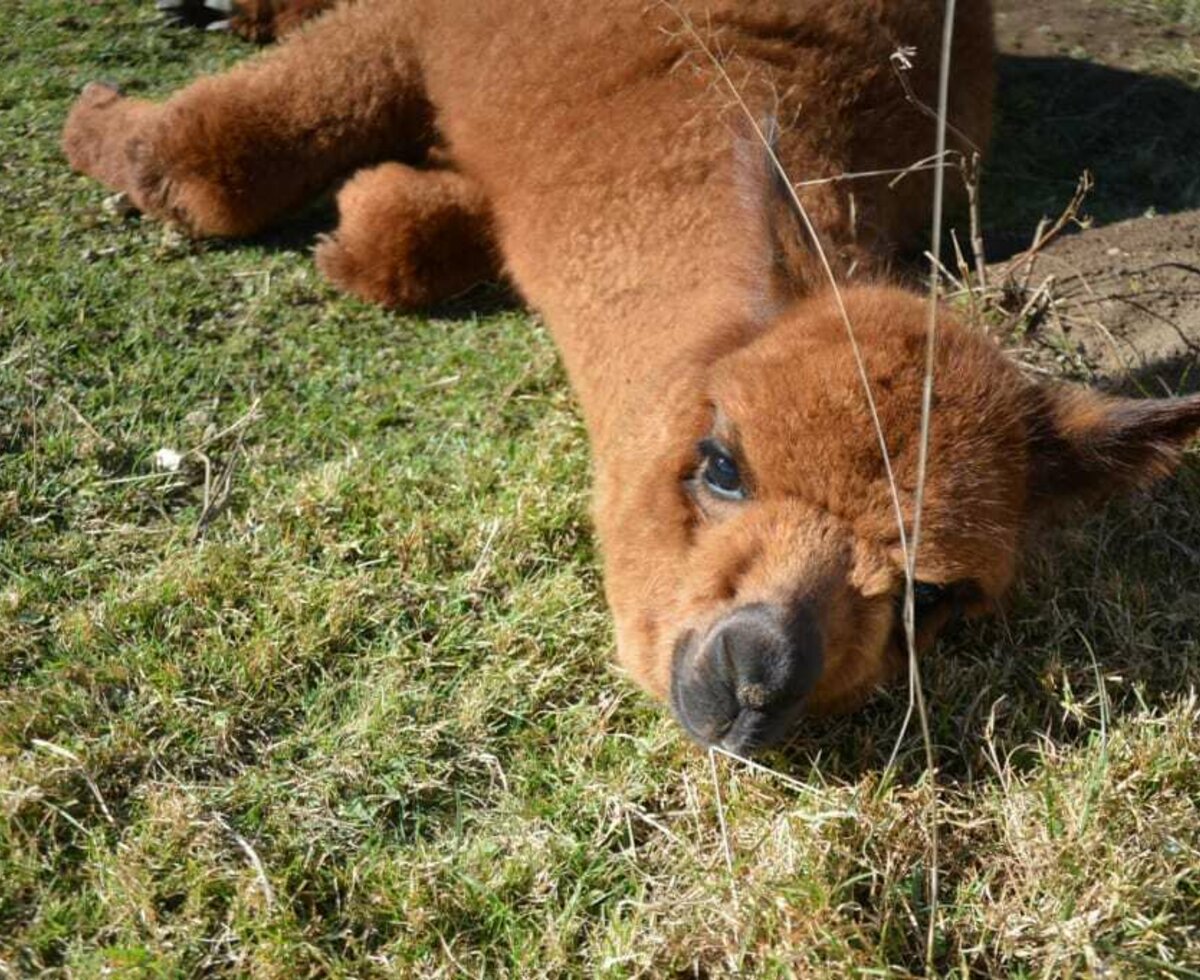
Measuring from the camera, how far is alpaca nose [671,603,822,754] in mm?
2688

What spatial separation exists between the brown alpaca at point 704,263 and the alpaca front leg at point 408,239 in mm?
10

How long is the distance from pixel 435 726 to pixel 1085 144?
463cm

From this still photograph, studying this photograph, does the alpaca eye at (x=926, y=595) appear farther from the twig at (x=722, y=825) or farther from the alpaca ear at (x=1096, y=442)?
the twig at (x=722, y=825)

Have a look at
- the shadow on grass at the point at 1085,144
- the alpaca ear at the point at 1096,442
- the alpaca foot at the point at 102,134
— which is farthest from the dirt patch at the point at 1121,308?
the alpaca foot at the point at 102,134

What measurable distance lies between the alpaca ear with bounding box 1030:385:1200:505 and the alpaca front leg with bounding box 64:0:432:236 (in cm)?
284

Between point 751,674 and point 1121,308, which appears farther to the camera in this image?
point 1121,308

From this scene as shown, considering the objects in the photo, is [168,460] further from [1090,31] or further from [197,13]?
[1090,31]

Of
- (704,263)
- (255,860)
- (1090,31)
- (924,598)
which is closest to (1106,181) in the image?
(1090,31)

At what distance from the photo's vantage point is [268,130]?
4.80 metres

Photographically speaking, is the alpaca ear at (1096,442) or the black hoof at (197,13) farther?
the black hoof at (197,13)

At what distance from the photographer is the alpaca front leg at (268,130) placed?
4.76m

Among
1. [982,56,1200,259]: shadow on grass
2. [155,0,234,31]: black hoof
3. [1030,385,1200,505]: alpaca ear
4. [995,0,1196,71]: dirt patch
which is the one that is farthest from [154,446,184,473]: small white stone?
[995,0,1196,71]: dirt patch

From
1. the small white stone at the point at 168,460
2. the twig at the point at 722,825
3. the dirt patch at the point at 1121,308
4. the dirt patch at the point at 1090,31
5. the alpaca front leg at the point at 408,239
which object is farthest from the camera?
→ the dirt patch at the point at 1090,31

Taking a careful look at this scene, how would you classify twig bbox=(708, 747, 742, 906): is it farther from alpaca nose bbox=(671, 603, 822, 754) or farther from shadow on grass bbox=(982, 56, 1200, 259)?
shadow on grass bbox=(982, 56, 1200, 259)
